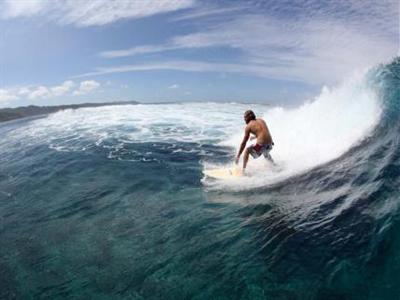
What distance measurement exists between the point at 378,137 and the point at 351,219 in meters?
6.31

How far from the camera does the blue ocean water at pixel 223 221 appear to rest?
5.82 meters

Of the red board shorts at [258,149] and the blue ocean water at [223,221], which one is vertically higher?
the red board shorts at [258,149]

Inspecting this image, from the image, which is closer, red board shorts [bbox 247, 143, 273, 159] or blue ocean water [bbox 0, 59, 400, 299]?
blue ocean water [bbox 0, 59, 400, 299]

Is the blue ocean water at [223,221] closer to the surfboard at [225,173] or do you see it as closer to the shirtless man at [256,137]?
the surfboard at [225,173]

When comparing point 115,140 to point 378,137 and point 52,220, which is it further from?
point 378,137

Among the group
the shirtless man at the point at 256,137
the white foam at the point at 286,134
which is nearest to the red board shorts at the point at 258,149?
the shirtless man at the point at 256,137

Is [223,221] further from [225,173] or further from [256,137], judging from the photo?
[256,137]

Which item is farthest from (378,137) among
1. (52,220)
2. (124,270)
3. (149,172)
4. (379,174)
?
(52,220)

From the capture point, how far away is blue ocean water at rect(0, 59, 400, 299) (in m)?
5.82

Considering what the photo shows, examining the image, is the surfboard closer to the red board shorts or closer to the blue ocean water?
the blue ocean water

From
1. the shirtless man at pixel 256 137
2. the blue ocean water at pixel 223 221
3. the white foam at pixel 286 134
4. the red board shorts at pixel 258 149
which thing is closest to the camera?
the blue ocean water at pixel 223 221

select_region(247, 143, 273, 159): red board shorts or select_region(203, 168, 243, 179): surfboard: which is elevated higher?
select_region(247, 143, 273, 159): red board shorts

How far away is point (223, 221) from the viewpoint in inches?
318

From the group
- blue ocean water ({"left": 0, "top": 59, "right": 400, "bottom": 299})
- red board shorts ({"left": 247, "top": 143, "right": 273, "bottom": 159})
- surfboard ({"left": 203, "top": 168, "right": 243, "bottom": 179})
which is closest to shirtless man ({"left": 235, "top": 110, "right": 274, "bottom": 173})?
red board shorts ({"left": 247, "top": 143, "right": 273, "bottom": 159})
